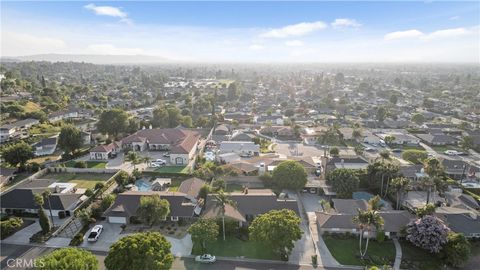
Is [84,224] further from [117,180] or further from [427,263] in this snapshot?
[427,263]

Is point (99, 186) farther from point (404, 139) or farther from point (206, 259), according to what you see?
point (404, 139)

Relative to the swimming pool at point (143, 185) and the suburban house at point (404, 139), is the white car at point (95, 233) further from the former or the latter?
the suburban house at point (404, 139)

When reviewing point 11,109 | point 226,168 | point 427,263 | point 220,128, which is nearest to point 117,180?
point 226,168

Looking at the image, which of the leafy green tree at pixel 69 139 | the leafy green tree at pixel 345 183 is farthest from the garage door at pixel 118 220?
the leafy green tree at pixel 345 183

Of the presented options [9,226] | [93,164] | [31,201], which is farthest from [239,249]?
[93,164]

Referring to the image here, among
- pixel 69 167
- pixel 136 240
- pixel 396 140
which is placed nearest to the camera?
pixel 136 240

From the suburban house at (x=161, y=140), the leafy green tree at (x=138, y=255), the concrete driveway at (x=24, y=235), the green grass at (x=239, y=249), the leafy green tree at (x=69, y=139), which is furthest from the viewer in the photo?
the suburban house at (x=161, y=140)
